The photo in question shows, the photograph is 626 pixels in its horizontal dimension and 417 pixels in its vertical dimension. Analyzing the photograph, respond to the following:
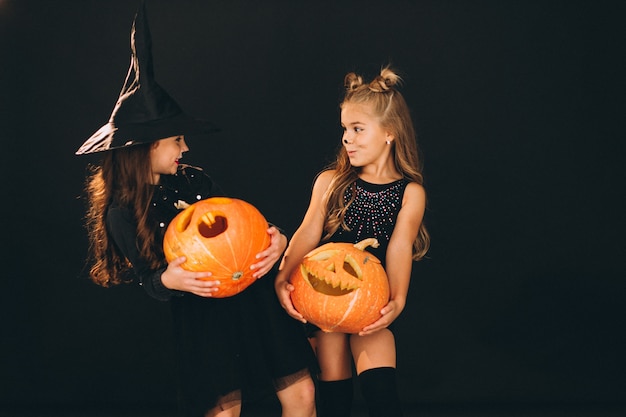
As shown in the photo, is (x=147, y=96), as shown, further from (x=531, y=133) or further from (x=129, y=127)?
(x=531, y=133)

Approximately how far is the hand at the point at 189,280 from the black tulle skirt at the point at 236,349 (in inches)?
10.8

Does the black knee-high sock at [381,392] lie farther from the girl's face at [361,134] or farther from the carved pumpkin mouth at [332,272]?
the girl's face at [361,134]

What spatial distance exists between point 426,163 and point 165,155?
1.99 meters

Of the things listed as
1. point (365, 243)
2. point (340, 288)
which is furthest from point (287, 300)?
point (365, 243)

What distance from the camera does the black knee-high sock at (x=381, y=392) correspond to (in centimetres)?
332

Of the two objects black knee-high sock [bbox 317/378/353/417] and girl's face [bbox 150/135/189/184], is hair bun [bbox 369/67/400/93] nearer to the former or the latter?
girl's face [bbox 150/135/189/184]

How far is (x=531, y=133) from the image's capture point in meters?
4.80

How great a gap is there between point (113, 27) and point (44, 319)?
1.75m

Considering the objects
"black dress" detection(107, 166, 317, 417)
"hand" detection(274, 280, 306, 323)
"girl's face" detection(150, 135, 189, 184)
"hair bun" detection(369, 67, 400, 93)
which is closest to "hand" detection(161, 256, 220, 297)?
"black dress" detection(107, 166, 317, 417)

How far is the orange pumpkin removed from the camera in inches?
116

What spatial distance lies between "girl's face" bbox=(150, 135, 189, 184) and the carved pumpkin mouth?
0.67 m

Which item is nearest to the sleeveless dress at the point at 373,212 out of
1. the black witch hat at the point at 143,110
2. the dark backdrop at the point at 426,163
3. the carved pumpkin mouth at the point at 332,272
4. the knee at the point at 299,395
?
the carved pumpkin mouth at the point at 332,272

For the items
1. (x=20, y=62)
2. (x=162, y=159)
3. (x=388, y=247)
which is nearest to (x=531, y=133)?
(x=388, y=247)

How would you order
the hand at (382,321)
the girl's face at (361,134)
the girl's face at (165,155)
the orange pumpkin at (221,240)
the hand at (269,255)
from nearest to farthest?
the orange pumpkin at (221,240), the hand at (269,255), the hand at (382,321), the girl's face at (165,155), the girl's face at (361,134)
